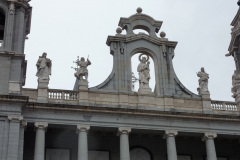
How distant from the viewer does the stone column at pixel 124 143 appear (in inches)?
1108

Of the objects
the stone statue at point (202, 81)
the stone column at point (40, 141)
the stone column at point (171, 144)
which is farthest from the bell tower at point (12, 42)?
the stone statue at point (202, 81)

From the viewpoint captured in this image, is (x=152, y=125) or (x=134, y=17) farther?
(x=134, y=17)

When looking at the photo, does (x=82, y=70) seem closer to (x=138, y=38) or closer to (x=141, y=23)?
(x=138, y=38)

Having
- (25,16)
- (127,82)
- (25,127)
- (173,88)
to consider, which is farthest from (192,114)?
(25,16)

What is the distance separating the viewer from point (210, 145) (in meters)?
29.6

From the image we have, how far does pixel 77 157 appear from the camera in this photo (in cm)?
2944

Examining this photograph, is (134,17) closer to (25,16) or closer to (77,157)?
(25,16)

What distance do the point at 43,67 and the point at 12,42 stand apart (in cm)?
220

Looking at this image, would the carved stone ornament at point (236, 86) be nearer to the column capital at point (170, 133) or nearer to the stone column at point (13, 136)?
the column capital at point (170, 133)

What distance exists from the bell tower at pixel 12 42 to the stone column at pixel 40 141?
80.0 inches

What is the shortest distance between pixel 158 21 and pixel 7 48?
31.3 ft

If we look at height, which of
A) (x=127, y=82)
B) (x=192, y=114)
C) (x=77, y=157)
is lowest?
(x=77, y=157)

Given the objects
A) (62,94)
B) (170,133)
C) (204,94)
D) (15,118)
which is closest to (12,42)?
(62,94)

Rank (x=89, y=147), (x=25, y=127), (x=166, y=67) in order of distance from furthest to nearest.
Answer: (x=166, y=67), (x=89, y=147), (x=25, y=127)
